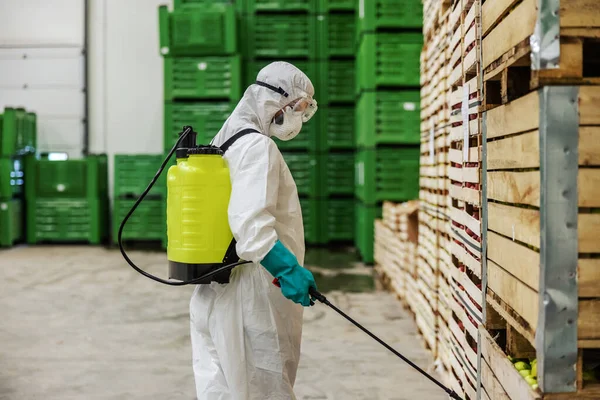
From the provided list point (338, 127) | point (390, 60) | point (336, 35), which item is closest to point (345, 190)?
point (338, 127)

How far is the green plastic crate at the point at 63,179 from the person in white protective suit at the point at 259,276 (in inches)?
389

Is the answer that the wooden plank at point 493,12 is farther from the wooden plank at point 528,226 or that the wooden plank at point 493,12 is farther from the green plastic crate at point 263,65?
the green plastic crate at point 263,65

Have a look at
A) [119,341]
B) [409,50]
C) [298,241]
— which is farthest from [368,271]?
[298,241]

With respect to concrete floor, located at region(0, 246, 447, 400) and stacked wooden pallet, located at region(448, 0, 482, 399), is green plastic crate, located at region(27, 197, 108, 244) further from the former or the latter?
stacked wooden pallet, located at region(448, 0, 482, 399)

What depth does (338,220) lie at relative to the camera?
38.2 feet

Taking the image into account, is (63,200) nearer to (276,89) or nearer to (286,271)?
(276,89)

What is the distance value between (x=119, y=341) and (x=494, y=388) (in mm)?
3955

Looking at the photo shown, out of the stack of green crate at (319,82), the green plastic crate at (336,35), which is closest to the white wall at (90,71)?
the stack of green crate at (319,82)

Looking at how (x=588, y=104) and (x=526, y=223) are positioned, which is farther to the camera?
(x=526, y=223)

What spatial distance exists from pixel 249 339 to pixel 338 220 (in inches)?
348

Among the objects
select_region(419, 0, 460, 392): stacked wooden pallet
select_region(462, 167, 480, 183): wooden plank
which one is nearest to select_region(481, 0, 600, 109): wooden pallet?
select_region(462, 167, 480, 183): wooden plank

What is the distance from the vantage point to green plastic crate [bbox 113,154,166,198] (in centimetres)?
1175

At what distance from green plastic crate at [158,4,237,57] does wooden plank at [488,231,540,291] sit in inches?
341

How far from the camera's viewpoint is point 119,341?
18.6ft
